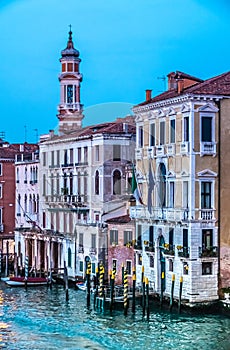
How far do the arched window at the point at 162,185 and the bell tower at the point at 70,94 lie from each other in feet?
37.8

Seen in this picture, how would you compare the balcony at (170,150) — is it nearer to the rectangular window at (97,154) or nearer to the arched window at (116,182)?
the arched window at (116,182)

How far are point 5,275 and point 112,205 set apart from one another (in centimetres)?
588

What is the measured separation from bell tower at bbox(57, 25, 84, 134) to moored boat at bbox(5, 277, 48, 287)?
26.4 feet

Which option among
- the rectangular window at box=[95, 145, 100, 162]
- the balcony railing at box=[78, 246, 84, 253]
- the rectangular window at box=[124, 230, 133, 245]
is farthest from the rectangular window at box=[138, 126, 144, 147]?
the balcony railing at box=[78, 246, 84, 253]

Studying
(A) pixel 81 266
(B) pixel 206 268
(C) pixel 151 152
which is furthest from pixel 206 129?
(A) pixel 81 266

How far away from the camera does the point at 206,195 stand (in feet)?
71.4

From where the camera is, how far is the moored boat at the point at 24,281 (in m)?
27.8

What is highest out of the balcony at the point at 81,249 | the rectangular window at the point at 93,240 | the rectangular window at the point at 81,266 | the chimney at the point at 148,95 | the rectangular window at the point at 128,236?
the chimney at the point at 148,95

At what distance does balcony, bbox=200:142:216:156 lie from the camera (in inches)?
849

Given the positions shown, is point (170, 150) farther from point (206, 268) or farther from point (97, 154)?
point (97, 154)

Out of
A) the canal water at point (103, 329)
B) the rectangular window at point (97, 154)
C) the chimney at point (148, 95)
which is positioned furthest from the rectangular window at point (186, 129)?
the rectangular window at point (97, 154)

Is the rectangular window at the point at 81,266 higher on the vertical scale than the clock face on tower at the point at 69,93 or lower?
lower

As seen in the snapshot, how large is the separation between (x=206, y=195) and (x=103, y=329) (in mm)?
4561

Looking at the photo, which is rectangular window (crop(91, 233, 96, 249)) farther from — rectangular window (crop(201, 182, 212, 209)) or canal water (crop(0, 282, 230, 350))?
rectangular window (crop(201, 182, 212, 209))
